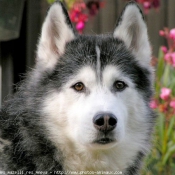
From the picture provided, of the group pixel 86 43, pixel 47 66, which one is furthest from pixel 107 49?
pixel 47 66

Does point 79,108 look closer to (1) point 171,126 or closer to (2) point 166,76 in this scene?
(1) point 171,126

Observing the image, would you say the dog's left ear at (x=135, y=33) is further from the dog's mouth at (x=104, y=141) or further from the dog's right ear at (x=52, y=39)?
the dog's mouth at (x=104, y=141)

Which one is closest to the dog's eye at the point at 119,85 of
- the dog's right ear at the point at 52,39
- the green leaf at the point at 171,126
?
the dog's right ear at the point at 52,39

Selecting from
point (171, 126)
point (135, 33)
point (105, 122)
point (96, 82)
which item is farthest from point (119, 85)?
point (171, 126)

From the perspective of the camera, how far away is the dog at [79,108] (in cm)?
383

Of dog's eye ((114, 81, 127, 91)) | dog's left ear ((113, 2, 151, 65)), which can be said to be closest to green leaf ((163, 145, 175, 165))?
dog's left ear ((113, 2, 151, 65))

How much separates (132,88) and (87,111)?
51 centimetres

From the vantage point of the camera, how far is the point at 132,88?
4.09 metres

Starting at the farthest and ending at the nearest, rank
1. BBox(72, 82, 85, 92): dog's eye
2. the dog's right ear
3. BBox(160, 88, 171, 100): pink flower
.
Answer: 1. BBox(160, 88, 171, 100): pink flower
2. the dog's right ear
3. BBox(72, 82, 85, 92): dog's eye

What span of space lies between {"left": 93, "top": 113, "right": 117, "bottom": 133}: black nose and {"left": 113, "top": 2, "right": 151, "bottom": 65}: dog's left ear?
2.61 feet

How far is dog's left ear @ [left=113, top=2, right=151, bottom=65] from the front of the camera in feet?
14.1

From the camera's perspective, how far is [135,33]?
14.4 ft

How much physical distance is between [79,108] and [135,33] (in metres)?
0.91

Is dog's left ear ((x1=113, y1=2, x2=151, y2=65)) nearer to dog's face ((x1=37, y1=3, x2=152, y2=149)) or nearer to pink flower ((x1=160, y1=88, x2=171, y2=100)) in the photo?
dog's face ((x1=37, y1=3, x2=152, y2=149))
